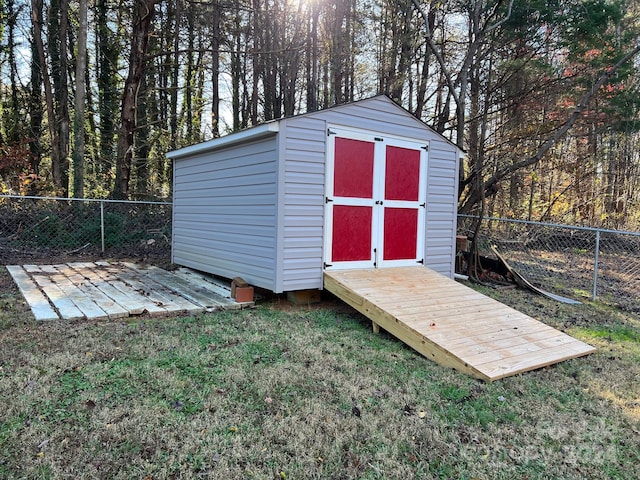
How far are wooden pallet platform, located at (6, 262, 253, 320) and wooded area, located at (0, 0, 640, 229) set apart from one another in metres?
3.64

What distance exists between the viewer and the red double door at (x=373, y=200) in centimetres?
473

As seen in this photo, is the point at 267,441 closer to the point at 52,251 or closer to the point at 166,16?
the point at 52,251

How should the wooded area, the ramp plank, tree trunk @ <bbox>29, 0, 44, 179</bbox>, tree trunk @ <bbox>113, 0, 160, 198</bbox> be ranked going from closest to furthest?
the ramp plank → tree trunk @ <bbox>113, 0, 160, 198</bbox> → the wooded area → tree trunk @ <bbox>29, 0, 44, 179</bbox>

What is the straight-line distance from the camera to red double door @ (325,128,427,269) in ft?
15.5

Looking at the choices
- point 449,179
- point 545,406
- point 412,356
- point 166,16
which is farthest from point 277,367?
point 166,16

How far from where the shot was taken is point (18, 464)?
1679 mm

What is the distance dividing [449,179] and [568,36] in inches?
225

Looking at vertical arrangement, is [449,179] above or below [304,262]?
above

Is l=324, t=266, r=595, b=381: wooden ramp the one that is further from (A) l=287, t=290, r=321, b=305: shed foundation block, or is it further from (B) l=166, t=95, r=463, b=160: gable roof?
(B) l=166, t=95, r=463, b=160: gable roof

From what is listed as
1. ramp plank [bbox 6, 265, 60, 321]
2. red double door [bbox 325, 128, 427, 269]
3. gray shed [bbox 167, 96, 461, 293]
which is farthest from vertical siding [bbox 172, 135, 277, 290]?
ramp plank [bbox 6, 265, 60, 321]

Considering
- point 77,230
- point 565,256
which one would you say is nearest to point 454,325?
point 565,256

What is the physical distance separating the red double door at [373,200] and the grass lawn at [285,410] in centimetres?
157

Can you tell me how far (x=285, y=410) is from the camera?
7.38ft

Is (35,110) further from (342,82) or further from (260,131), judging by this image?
(260,131)
